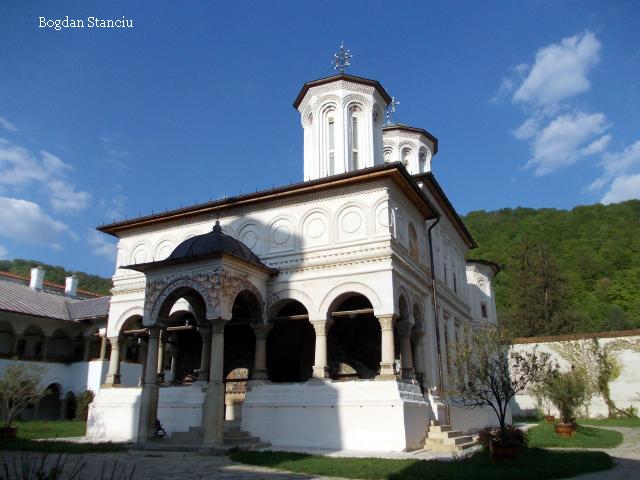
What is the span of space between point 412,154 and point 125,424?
1450 centimetres

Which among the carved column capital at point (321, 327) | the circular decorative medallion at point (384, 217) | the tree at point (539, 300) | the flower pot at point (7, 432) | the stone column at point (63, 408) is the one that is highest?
the tree at point (539, 300)

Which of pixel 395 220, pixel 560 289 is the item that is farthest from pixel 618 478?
pixel 560 289

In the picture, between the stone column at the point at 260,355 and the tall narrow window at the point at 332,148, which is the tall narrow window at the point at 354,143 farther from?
the stone column at the point at 260,355

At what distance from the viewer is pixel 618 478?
24.1 feet

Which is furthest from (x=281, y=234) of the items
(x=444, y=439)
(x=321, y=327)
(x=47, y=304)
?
(x=47, y=304)

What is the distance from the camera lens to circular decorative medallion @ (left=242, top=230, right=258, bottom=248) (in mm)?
14422

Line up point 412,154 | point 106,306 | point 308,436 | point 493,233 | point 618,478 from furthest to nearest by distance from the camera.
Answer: point 493,233, point 106,306, point 412,154, point 308,436, point 618,478

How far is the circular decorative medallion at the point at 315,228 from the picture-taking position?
1352 cm

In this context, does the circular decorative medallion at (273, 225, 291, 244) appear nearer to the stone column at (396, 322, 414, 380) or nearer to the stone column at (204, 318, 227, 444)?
the stone column at (396, 322, 414, 380)

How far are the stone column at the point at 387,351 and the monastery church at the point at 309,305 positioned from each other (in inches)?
1.8

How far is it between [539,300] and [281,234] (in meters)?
25.2

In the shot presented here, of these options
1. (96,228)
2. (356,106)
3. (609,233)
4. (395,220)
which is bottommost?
(395,220)

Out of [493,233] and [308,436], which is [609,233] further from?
[308,436]

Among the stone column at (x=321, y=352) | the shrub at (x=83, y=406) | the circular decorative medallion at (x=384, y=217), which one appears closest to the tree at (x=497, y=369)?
the stone column at (x=321, y=352)
